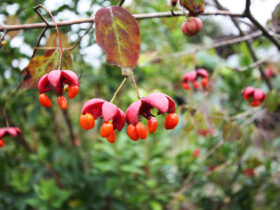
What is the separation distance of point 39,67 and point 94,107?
6.7 inches

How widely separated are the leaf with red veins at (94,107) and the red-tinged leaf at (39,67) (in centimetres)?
13

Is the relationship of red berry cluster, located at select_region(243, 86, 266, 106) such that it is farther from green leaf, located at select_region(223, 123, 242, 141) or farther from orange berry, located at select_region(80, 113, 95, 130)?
orange berry, located at select_region(80, 113, 95, 130)

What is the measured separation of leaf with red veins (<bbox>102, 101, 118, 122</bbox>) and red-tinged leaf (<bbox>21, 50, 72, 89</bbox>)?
0.57 feet

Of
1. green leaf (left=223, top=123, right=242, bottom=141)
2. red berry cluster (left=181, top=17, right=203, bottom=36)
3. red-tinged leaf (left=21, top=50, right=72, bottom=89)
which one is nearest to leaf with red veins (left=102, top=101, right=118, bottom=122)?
red-tinged leaf (left=21, top=50, right=72, bottom=89)

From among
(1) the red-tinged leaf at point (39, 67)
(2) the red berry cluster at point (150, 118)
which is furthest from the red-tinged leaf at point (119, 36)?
(1) the red-tinged leaf at point (39, 67)

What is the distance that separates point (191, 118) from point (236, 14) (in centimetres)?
42

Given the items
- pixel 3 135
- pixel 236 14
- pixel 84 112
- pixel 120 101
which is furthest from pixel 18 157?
pixel 236 14

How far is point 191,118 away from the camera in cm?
95

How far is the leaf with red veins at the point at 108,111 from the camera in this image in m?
0.43

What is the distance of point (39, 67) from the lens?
564mm

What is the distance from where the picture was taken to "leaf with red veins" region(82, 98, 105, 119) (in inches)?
18.2

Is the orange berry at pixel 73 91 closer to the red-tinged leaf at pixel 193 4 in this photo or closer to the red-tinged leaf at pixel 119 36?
the red-tinged leaf at pixel 119 36

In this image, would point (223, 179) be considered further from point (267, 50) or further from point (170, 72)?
point (267, 50)

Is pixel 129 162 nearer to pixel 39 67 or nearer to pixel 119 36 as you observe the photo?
pixel 39 67
